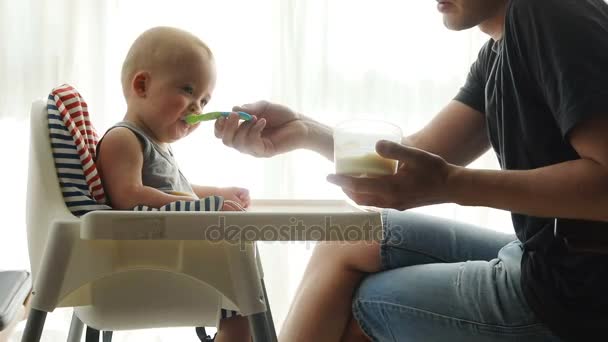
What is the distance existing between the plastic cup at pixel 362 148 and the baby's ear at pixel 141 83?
1.29 ft

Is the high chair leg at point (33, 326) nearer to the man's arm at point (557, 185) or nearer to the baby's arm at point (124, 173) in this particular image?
the baby's arm at point (124, 173)

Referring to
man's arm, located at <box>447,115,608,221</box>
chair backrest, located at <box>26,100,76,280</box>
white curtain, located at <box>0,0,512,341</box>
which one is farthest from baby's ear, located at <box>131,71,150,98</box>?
white curtain, located at <box>0,0,512,341</box>

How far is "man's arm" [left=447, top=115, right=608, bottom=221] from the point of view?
0.82 m

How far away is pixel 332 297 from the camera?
111cm

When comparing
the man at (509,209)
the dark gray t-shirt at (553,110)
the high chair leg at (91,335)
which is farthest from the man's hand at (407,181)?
the high chair leg at (91,335)

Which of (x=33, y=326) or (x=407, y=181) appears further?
(x=407, y=181)

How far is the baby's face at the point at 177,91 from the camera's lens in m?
1.15

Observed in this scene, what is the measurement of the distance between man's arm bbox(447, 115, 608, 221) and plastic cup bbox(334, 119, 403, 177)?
0.11 m

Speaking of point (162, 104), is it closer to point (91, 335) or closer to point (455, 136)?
point (91, 335)

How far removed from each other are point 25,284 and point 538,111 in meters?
1.00

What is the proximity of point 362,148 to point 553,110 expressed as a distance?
0.28 m

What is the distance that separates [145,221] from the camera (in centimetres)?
76

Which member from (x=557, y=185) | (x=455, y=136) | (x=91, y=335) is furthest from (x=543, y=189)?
(x=91, y=335)

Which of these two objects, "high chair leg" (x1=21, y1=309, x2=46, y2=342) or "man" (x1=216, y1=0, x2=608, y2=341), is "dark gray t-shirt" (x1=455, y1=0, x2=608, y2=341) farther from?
"high chair leg" (x1=21, y1=309, x2=46, y2=342)
